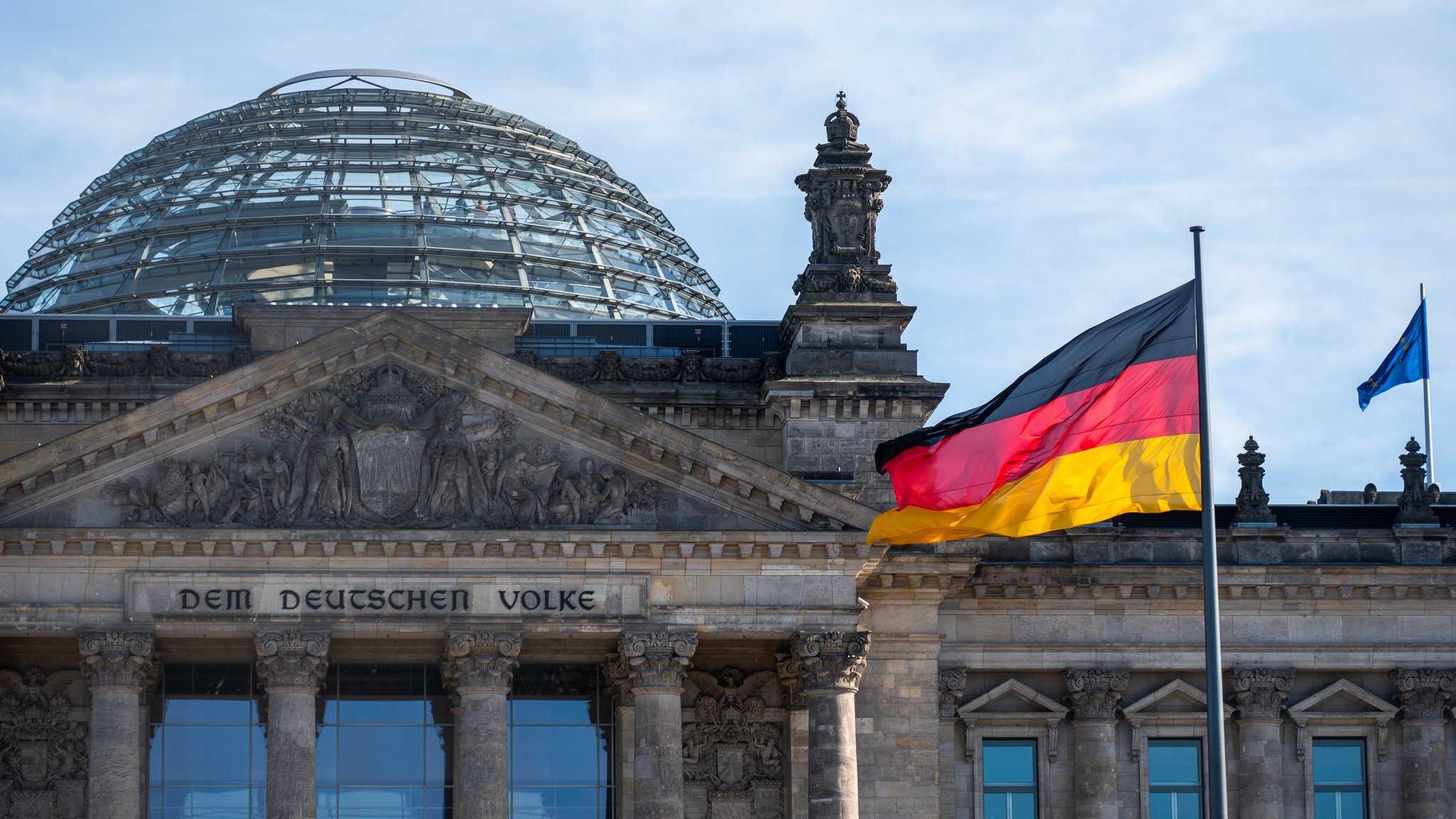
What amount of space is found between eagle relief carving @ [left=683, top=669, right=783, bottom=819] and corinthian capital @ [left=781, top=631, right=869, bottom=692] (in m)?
3.44

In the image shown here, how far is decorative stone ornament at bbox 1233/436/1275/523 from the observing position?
214 ft

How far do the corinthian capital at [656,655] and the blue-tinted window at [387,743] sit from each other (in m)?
5.75

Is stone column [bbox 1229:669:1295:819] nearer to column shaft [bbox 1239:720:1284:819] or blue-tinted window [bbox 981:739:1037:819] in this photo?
column shaft [bbox 1239:720:1284:819]

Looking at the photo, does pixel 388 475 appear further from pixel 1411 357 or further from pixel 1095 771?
pixel 1411 357

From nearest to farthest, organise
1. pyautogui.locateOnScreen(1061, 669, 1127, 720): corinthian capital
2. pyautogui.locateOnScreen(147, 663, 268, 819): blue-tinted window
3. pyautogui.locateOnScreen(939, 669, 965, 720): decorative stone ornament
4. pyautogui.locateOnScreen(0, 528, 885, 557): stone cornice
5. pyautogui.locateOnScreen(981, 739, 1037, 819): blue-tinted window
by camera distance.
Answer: pyautogui.locateOnScreen(0, 528, 885, 557): stone cornice → pyautogui.locateOnScreen(147, 663, 268, 819): blue-tinted window → pyautogui.locateOnScreen(939, 669, 965, 720): decorative stone ornament → pyautogui.locateOnScreen(1061, 669, 1127, 720): corinthian capital → pyautogui.locateOnScreen(981, 739, 1037, 819): blue-tinted window

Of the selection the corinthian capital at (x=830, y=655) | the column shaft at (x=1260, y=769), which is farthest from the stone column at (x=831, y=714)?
the column shaft at (x=1260, y=769)

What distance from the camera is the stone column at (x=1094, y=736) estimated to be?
6306 centimetres

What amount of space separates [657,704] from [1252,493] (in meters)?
16.9

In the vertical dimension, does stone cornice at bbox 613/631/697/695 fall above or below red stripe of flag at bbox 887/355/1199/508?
below

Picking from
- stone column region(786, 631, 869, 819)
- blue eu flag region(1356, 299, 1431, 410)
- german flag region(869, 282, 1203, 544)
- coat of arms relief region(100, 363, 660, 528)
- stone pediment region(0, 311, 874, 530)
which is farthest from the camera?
blue eu flag region(1356, 299, 1431, 410)

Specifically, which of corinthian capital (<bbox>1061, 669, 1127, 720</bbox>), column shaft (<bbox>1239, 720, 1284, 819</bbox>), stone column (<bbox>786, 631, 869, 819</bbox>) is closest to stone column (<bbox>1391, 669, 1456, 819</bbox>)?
column shaft (<bbox>1239, 720, 1284, 819</bbox>)

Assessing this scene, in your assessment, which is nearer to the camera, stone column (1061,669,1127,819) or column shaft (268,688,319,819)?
column shaft (268,688,319,819)

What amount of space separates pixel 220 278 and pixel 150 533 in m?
22.3

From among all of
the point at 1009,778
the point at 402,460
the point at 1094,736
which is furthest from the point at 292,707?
the point at 1094,736
